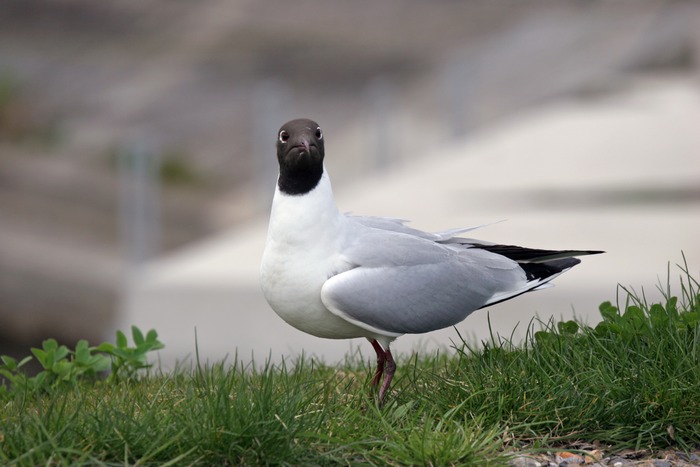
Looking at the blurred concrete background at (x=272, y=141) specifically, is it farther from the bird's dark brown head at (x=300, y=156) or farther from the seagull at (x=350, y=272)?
the bird's dark brown head at (x=300, y=156)

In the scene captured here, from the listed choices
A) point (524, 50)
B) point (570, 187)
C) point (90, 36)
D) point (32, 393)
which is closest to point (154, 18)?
point (90, 36)

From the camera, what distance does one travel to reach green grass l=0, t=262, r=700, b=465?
3.68 m

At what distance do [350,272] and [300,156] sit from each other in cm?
53

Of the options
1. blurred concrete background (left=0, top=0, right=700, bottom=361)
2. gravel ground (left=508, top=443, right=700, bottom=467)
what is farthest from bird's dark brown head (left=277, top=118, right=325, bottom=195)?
blurred concrete background (left=0, top=0, right=700, bottom=361)

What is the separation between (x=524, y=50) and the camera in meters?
19.6

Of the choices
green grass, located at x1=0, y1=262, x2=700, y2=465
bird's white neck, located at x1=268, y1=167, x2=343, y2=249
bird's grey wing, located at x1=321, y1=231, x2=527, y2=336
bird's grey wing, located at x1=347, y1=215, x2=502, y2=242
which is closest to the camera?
Answer: green grass, located at x1=0, y1=262, x2=700, y2=465

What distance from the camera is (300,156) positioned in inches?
174

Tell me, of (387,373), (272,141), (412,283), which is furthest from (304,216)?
Result: (272,141)

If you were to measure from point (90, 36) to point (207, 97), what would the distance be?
545cm

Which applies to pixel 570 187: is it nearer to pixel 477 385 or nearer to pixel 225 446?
pixel 477 385

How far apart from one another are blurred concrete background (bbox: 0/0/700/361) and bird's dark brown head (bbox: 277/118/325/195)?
2.92 metres

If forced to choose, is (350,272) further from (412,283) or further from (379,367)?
(379,367)

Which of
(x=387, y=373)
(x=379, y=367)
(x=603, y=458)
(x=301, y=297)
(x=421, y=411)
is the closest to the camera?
(x=603, y=458)

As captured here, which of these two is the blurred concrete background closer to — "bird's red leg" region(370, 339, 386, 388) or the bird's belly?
"bird's red leg" region(370, 339, 386, 388)
